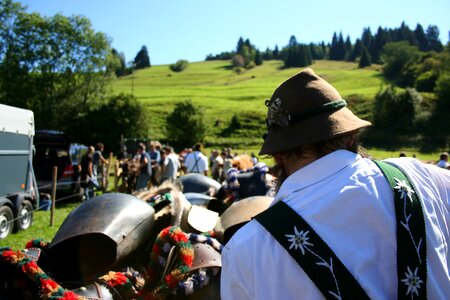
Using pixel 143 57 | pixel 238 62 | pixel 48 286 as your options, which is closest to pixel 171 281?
pixel 48 286

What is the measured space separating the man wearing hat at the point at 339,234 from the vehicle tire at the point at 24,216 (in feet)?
27.8

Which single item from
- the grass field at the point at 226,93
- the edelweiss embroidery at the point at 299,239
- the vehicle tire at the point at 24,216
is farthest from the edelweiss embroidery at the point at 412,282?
the grass field at the point at 226,93

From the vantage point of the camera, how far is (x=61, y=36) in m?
44.1

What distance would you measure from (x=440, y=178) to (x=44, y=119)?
45.9m

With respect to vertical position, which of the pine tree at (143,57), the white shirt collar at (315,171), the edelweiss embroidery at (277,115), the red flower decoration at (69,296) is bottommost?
the red flower decoration at (69,296)

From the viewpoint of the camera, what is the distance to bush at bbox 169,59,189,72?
4665 inches

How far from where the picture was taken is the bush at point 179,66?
389 feet

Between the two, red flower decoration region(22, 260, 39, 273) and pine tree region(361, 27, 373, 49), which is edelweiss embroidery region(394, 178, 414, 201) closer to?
red flower decoration region(22, 260, 39, 273)

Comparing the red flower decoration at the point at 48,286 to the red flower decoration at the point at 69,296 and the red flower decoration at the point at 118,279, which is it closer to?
the red flower decoration at the point at 69,296

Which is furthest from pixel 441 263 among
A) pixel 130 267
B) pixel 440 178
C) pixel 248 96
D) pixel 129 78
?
pixel 129 78

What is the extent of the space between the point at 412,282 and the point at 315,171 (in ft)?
1.50

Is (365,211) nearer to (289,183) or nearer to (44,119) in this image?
(289,183)

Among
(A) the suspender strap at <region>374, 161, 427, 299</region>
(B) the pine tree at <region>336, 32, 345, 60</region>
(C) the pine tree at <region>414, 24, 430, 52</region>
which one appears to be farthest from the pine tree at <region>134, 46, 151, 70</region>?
(A) the suspender strap at <region>374, 161, 427, 299</region>

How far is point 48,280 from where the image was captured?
3.07 metres
